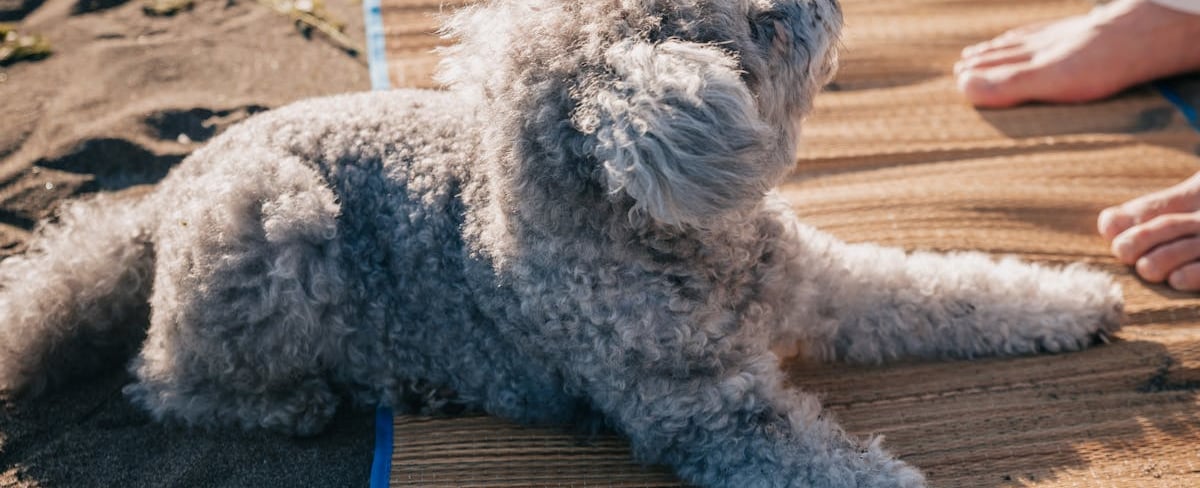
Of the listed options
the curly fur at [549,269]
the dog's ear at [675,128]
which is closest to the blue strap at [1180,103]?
the curly fur at [549,269]

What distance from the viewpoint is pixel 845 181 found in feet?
11.3

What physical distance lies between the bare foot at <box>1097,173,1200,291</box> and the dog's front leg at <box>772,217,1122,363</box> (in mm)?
286

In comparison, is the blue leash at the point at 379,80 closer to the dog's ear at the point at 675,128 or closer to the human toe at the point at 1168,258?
the dog's ear at the point at 675,128

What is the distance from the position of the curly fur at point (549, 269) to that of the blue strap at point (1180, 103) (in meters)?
1.21

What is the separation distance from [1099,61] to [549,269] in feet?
8.15

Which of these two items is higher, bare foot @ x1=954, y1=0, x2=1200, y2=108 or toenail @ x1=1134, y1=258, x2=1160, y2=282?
bare foot @ x1=954, y1=0, x2=1200, y2=108

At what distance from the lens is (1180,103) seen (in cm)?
365

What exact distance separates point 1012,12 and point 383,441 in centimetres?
326

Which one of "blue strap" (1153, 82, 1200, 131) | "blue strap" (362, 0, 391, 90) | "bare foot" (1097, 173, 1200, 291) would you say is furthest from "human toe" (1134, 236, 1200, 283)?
"blue strap" (362, 0, 391, 90)

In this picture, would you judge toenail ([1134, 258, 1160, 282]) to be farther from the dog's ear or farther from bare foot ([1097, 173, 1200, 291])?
the dog's ear

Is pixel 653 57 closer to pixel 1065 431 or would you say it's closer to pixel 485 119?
pixel 485 119

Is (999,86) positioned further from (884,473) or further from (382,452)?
(382,452)

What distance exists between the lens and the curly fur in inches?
78.7

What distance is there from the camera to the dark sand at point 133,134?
8.50 feet
